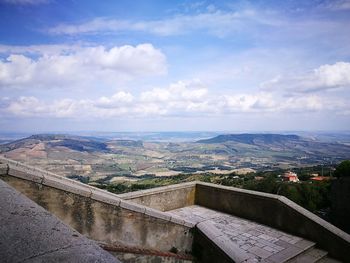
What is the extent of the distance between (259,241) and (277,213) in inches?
52.3

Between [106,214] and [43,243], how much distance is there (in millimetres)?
3369

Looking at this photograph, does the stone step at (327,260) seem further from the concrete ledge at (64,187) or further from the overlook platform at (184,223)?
the concrete ledge at (64,187)

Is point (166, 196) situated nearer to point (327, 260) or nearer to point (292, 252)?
point (292, 252)

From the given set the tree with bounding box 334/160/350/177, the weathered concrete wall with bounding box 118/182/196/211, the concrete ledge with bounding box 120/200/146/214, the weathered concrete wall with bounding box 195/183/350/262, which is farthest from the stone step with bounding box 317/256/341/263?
the tree with bounding box 334/160/350/177

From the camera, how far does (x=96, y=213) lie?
5.27 metres

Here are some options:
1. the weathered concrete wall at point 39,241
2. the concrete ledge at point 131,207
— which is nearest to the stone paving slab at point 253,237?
the concrete ledge at point 131,207

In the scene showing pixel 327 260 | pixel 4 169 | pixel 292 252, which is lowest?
pixel 327 260

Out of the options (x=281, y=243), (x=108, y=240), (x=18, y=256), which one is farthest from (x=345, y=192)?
(x=18, y=256)

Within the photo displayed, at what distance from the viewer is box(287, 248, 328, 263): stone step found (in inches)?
255

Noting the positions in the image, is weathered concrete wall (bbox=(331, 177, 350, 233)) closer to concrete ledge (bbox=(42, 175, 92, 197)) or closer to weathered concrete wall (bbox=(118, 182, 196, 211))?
weathered concrete wall (bbox=(118, 182, 196, 211))

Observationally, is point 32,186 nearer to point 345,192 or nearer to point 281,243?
point 281,243

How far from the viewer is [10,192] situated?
11.4ft

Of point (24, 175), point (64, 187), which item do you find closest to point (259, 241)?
point (64, 187)

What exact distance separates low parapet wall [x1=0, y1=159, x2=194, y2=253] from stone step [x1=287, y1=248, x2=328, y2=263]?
2.95 m
